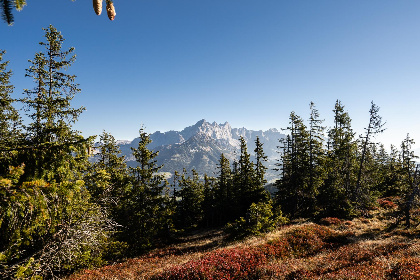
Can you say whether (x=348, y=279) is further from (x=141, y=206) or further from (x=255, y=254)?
(x=141, y=206)

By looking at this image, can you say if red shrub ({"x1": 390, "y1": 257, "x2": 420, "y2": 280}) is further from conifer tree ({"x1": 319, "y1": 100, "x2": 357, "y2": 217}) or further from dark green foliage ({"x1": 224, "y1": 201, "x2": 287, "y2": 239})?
conifer tree ({"x1": 319, "y1": 100, "x2": 357, "y2": 217})

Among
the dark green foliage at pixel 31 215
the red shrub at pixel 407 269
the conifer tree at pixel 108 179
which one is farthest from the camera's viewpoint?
the conifer tree at pixel 108 179

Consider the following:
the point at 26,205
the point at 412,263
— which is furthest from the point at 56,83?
the point at 412,263

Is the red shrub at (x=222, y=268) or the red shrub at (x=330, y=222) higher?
the red shrub at (x=222, y=268)

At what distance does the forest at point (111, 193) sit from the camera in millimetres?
5828

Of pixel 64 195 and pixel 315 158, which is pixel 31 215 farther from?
pixel 315 158

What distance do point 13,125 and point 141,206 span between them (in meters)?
12.8

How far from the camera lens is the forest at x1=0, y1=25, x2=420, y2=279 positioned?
583cm

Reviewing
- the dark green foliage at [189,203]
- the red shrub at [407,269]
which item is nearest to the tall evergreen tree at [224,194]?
the dark green foliage at [189,203]

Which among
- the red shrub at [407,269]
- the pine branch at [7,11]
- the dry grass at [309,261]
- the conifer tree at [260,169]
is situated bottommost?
the dry grass at [309,261]

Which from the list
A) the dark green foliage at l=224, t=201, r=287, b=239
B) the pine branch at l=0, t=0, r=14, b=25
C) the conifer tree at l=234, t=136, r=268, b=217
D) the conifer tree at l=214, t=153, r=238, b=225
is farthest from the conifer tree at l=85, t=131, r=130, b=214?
the conifer tree at l=214, t=153, r=238, b=225

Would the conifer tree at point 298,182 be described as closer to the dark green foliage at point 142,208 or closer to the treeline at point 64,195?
the treeline at point 64,195

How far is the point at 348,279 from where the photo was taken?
802 centimetres

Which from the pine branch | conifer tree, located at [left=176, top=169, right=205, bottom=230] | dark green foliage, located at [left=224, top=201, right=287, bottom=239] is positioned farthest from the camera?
conifer tree, located at [left=176, top=169, right=205, bottom=230]
